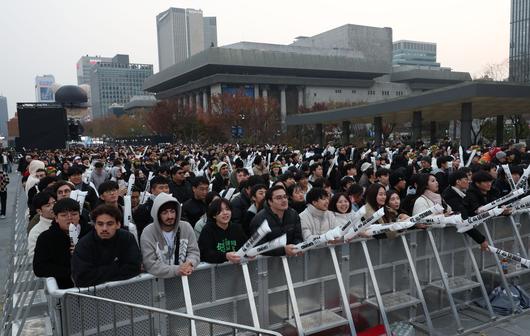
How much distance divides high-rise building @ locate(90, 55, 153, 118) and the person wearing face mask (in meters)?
177

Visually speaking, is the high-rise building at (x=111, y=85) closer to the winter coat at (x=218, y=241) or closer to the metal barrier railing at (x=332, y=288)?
the metal barrier railing at (x=332, y=288)

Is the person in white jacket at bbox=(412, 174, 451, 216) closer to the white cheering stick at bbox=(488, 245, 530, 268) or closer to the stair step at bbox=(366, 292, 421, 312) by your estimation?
the white cheering stick at bbox=(488, 245, 530, 268)

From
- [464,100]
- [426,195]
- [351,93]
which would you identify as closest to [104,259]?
[426,195]

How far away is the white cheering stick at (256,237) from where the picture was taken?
3682mm

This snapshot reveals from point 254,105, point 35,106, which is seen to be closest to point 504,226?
point 35,106

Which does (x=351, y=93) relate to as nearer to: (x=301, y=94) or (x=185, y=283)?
(x=301, y=94)

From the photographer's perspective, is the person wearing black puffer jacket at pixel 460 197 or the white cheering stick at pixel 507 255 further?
the person wearing black puffer jacket at pixel 460 197

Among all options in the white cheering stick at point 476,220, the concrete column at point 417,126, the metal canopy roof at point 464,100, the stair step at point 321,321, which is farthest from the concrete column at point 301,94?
the stair step at point 321,321

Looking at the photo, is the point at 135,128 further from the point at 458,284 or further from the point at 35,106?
the point at 458,284

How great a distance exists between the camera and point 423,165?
1070cm

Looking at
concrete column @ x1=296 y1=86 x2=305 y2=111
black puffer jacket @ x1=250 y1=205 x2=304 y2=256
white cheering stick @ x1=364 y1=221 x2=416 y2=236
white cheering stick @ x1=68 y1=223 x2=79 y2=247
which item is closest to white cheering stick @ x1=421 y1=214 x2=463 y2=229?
white cheering stick @ x1=364 y1=221 x2=416 y2=236

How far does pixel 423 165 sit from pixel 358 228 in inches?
273

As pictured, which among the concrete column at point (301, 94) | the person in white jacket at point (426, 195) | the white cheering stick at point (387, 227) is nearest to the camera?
the white cheering stick at point (387, 227)

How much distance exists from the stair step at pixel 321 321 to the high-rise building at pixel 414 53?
16601cm
